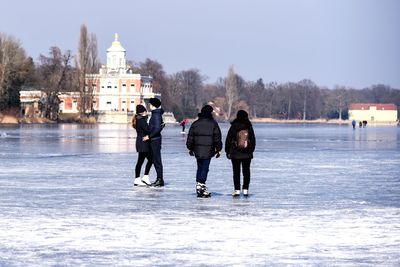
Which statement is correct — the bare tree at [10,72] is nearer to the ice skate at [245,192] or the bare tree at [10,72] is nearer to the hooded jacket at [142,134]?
the hooded jacket at [142,134]

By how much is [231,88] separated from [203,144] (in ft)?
525

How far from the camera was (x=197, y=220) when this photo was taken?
1303 centimetres

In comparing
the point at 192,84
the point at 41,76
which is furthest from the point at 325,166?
the point at 192,84

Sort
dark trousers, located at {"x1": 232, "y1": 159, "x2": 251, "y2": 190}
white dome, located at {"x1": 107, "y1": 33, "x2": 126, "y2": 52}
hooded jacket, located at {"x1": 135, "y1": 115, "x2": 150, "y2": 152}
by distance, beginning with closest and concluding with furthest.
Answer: dark trousers, located at {"x1": 232, "y1": 159, "x2": 251, "y2": 190}, hooded jacket, located at {"x1": 135, "y1": 115, "x2": 150, "y2": 152}, white dome, located at {"x1": 107, "y1": 33, "x2": 126, "y2": 52}

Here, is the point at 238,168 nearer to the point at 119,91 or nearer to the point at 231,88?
the point at 119,91

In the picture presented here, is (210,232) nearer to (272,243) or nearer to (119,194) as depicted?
(272,243)

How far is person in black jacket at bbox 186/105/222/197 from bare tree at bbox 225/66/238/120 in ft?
506

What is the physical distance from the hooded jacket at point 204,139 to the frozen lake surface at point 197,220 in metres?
0.87

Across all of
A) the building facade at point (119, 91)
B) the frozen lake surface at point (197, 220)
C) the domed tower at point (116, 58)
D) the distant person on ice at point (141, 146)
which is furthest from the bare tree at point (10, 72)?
the distant person on ice at point (141, 146)

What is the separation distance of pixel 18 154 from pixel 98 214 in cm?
1934

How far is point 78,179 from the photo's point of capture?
20.9 meters

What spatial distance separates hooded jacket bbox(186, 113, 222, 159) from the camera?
16.4 metres

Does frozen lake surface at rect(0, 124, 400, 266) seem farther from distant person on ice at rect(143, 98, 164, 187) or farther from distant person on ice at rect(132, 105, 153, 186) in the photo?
distant person on ice at rect(143, 98, 164, 187)

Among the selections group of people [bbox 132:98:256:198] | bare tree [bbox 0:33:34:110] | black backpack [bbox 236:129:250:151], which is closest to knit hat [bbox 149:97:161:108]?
group of people [bbox 132:98:256:198]
